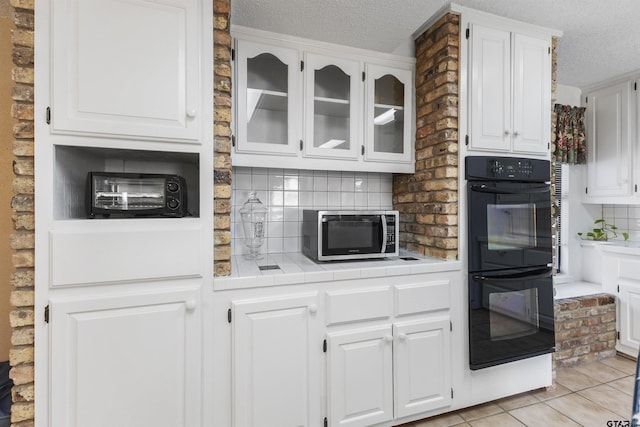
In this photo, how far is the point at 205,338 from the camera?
1409 mm

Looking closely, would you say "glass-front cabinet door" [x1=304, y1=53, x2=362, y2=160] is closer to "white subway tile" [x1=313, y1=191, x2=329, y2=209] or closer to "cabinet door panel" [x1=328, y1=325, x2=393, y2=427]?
"white subway tile" [x1=313, y1=191, x2=329, y2=209]

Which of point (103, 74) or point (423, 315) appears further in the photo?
point (423, 315)

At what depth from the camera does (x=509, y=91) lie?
198cm

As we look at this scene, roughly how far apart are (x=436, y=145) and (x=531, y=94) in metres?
0.73

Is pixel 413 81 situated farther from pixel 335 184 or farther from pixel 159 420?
pixel 159 420

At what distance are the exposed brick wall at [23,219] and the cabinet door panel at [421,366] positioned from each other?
5.39ft

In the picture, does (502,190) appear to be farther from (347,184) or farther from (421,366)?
(421,366)

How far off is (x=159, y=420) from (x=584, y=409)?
2.49 m

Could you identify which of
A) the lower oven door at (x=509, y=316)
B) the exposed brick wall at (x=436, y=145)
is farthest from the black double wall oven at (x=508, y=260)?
the exposed brick wall at (x=436, y=145)

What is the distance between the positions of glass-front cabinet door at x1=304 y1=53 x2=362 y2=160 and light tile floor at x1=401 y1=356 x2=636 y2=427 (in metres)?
1.74

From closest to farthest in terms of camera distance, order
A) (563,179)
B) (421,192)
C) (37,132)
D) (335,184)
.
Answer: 1. (37,132)
2. (421,192)
3. (335,184)
4. (563,179)

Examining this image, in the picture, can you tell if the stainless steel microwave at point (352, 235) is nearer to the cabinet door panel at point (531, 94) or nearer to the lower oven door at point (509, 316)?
the lower oven door at point (509, 316)

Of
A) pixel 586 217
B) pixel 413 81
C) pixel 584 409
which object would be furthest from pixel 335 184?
pixel 586 217

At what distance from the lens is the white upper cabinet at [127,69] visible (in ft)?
3.96
